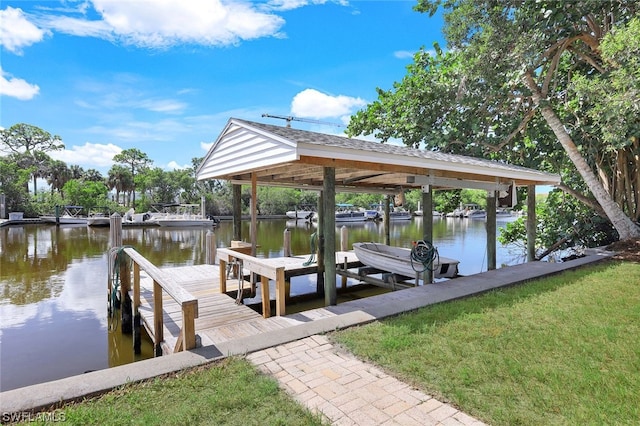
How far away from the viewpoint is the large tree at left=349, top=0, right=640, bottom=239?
942 cm

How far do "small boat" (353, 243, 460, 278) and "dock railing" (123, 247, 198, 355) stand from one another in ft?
15.8

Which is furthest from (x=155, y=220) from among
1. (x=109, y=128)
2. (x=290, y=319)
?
(x=290, y=319)

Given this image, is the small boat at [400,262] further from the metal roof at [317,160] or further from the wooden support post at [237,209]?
the wooden support post at [237,209]

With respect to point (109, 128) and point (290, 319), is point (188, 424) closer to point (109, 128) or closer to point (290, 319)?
point (290, 319)

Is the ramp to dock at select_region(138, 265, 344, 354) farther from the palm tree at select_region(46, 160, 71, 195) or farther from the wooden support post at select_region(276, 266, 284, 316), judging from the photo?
the palm tree at select_region(46, 160, 71, 195)

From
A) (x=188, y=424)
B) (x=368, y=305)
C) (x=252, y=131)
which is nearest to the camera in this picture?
(x=188, y=424)

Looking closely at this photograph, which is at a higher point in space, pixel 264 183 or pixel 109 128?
pixel 109 128

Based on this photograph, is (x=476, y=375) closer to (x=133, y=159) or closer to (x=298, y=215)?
(x=298, y=215)

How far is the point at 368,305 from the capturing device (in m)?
5.06

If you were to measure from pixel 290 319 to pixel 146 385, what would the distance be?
2148 mm

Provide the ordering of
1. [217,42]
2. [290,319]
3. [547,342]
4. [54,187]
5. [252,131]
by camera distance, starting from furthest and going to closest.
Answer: [54,187] < [217,42] < [252,131] < [290,319] < [547,342]

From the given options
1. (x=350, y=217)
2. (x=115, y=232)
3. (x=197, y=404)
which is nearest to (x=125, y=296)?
(x=115, y=232)

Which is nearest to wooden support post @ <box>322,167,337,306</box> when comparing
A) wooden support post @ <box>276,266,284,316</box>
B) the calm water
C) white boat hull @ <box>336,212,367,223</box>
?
wooden support post @ <box>276,266,284,316</box>

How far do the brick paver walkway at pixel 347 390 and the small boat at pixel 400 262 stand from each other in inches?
167
